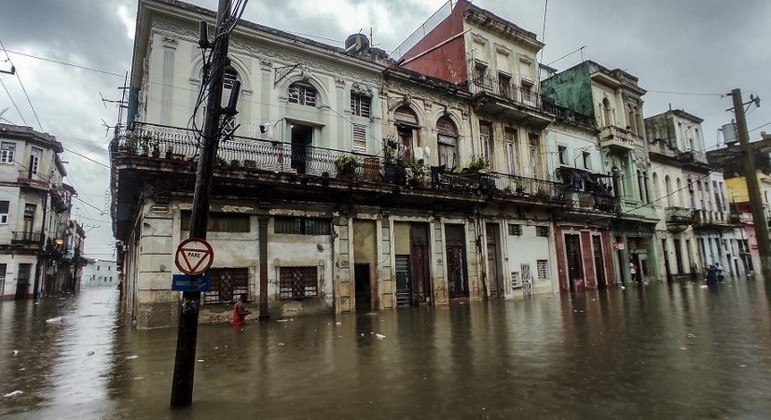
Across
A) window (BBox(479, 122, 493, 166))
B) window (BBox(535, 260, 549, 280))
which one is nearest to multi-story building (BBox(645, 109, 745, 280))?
window (BBox(535, 260, 549, 280))

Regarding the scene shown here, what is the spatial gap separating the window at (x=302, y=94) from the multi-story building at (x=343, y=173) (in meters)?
0.05

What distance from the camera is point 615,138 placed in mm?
27297

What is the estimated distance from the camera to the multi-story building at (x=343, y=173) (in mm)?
13688

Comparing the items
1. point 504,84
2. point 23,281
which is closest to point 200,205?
point 504,84

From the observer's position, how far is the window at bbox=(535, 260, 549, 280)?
22728 mm

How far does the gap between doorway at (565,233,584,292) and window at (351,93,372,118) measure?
542 inches

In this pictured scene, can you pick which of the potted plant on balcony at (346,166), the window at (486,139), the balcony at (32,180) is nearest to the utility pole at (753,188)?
the window at (486,139)

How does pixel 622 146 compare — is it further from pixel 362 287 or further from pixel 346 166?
pixel 362 287

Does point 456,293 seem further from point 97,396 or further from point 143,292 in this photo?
point 97,396

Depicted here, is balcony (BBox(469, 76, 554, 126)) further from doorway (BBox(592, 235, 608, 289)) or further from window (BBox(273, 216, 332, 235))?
window (BBox(273, 216, 332, 235))

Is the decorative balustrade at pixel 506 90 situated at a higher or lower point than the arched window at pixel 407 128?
higher

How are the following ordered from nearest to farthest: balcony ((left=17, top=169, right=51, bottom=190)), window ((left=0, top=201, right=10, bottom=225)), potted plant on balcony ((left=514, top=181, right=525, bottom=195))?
potted plant on balcony ((left=514, top=181, right=525, bottom=195))
window ((left=0, top=201, right=10, bottom=225))
balcony ((left=17, top=169, right=51, bottom=190))

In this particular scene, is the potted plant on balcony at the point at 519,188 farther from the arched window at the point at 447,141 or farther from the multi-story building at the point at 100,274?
the multi-story building at the point at 100,274

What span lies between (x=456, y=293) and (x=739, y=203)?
119 ft
